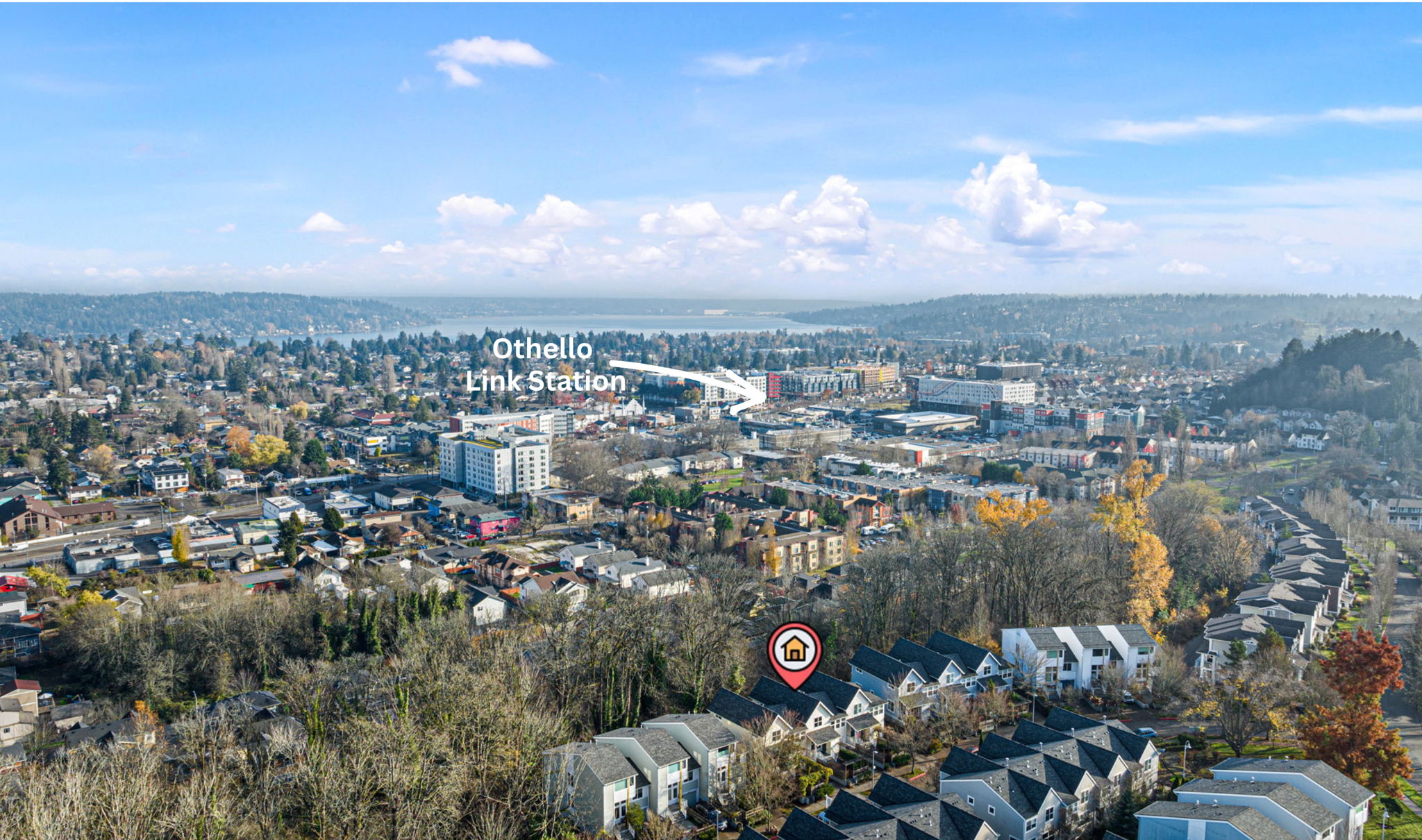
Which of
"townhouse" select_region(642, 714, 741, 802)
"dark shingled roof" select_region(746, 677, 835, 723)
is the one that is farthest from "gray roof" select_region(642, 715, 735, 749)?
"dark shingled roof" select_region(746, 677, 835, 723)

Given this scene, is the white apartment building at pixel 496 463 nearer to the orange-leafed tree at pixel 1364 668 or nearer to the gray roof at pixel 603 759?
the gray roof at pixel 603 759

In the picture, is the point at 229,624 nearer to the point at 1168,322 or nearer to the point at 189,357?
the point at 189,357

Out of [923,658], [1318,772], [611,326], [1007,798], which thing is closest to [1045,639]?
[923,658]

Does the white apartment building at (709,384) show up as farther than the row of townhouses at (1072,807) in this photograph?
Yes

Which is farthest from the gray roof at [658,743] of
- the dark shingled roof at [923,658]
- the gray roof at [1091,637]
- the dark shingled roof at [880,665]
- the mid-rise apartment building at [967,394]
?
the mid-rise apartment building at [967,394]

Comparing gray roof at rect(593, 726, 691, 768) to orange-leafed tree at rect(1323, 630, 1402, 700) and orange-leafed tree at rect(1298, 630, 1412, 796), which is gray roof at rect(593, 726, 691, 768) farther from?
orange-leafed tree at rect(1323, 630, 1402, 700)

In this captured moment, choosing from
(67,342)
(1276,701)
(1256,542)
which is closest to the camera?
(1276,701)

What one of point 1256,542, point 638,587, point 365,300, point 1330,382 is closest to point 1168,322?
point 1330,382
